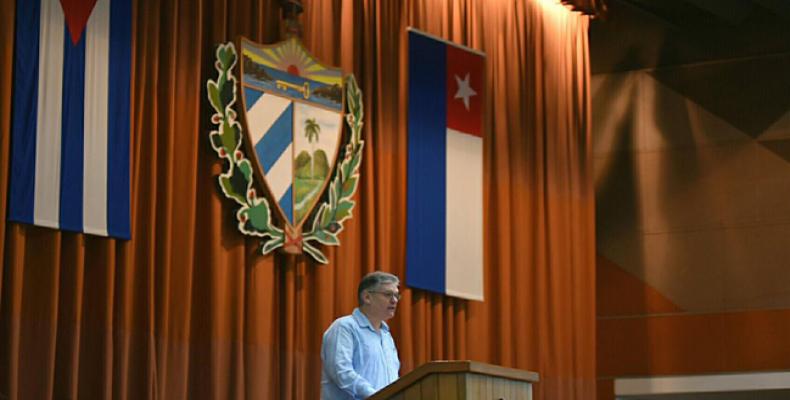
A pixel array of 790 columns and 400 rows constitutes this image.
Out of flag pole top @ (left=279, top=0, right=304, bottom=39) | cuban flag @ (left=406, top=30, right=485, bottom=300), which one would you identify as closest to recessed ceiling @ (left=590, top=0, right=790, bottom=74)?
cuban flag @ (left=406, top=30, right=485, bottom=300)

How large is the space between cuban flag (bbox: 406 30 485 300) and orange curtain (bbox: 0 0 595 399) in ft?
0.39

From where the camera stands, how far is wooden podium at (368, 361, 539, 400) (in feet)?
16.8

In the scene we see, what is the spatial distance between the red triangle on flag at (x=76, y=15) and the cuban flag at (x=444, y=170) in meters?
2.71

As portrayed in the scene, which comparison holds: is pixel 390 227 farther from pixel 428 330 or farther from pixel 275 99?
pixel 275 99

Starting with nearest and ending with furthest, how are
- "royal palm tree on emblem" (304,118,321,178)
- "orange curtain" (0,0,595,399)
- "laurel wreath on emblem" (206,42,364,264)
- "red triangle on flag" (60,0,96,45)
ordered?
1. "orange curtain" (0,0,595,399)
2. "red triangle on flag" (60,0,96,45)
3. "laurel wreath on emblem" (206,42,364,264)
4. "royal palm tree on emblem" (304,118,321,178)

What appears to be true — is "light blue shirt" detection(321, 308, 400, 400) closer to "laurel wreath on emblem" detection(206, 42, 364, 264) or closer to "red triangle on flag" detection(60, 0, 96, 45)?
"laurel wreath on emblem" detection(206, 42, 364, 264)

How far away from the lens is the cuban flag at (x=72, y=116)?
251 inches

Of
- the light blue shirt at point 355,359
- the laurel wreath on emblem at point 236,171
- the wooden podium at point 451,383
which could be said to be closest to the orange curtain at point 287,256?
the laurel wreath on emblem at point 236,171

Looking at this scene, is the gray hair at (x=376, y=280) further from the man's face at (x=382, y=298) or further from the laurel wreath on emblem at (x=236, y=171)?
the laurel wreath on emblem at (x=236, y=171)

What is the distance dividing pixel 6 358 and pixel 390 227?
3.12m

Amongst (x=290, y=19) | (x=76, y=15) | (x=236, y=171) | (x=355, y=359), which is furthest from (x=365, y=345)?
(x=290, y=19)

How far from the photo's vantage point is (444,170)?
902 cm

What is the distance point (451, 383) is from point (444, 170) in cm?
400

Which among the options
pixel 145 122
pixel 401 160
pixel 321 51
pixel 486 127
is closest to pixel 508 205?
pixel 486 127
